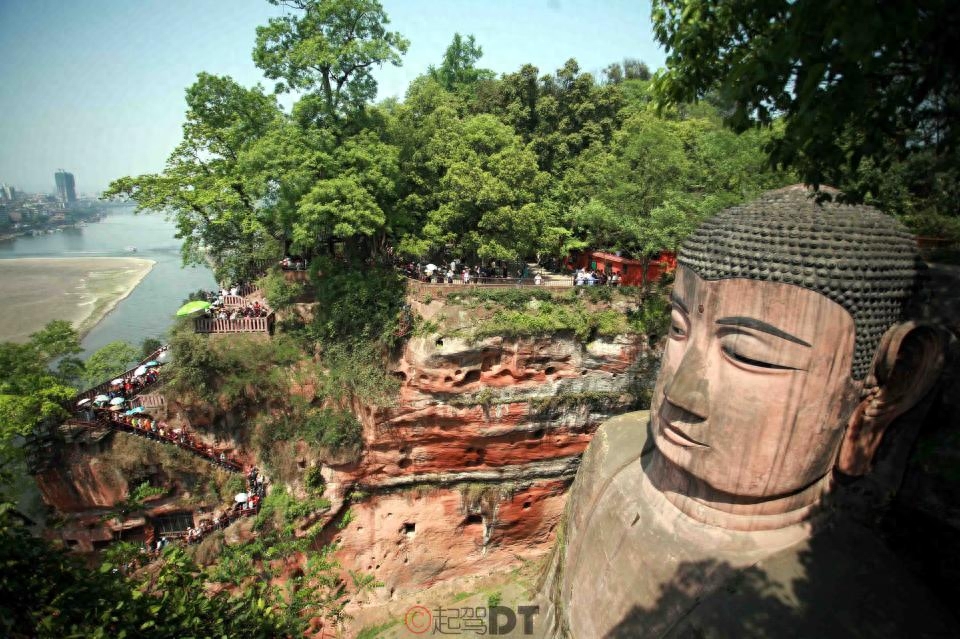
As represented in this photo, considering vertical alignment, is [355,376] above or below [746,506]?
below

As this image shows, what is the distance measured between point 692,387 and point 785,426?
0.89 meters

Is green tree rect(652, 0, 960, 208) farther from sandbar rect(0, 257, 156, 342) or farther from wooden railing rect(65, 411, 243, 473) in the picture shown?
sandbar rect(0, 257, 156, 342)

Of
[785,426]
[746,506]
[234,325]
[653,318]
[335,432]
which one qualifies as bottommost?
[335,432]

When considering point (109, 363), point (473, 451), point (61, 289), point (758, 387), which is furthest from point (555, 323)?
point (61, 289)

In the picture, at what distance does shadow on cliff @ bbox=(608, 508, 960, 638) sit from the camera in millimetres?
4449

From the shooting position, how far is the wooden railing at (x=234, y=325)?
14.5m

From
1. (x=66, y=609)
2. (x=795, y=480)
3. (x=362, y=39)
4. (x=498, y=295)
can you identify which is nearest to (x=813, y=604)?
(x=795, y=480)

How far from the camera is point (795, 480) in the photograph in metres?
5.07

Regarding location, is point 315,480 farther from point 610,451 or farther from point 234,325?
point 610,451

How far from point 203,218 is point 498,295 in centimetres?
970

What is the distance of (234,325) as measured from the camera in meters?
14.7

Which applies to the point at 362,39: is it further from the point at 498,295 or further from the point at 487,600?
the point at 487,600

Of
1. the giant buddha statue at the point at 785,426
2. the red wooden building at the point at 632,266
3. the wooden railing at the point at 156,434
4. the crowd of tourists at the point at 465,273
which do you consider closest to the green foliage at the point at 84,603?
the giant buddha statue at the point at 785,426

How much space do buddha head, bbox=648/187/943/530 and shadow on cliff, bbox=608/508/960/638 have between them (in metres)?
0.45
